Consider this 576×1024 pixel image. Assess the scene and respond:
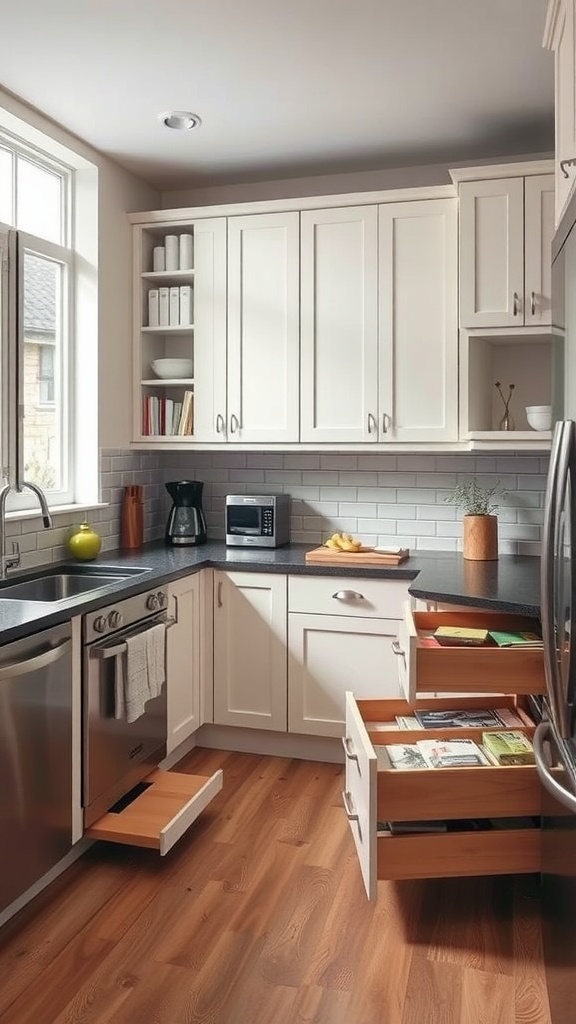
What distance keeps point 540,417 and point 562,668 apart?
192 cm

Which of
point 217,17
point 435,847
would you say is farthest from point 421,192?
point 435,847

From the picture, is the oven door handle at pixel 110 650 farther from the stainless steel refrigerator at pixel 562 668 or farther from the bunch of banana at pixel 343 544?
the stainless steel refrigerator at pixel 562 668

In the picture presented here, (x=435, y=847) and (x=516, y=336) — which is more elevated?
(x=516, y=336)

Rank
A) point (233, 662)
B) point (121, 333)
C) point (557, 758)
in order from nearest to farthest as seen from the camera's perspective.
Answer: point (557, 758) < point (233, 662) < point (121, 333)

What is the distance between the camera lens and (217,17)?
97.5 inches

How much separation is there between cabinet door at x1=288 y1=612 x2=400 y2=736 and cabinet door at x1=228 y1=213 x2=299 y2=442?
0.86m

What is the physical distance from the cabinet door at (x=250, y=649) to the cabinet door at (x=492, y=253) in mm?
1358

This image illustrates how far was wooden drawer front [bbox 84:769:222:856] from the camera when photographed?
261 cm

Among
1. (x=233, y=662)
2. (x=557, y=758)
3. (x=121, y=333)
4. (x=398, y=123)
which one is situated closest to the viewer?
(x=557, y=758)

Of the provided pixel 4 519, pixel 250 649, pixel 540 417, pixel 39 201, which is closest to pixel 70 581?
pixel 4 519

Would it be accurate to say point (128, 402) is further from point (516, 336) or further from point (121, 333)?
point (516, 336)

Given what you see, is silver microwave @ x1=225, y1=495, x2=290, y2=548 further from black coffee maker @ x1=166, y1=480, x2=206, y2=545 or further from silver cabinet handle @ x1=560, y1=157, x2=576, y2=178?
silver cabinet handle @ x1=560, y1=157, x2=576, y2=178

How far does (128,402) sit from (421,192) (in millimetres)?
1604

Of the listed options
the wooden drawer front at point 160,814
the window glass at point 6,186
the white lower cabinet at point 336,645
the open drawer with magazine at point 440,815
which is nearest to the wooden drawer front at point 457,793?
the open drawer with magazine at point 440,815
